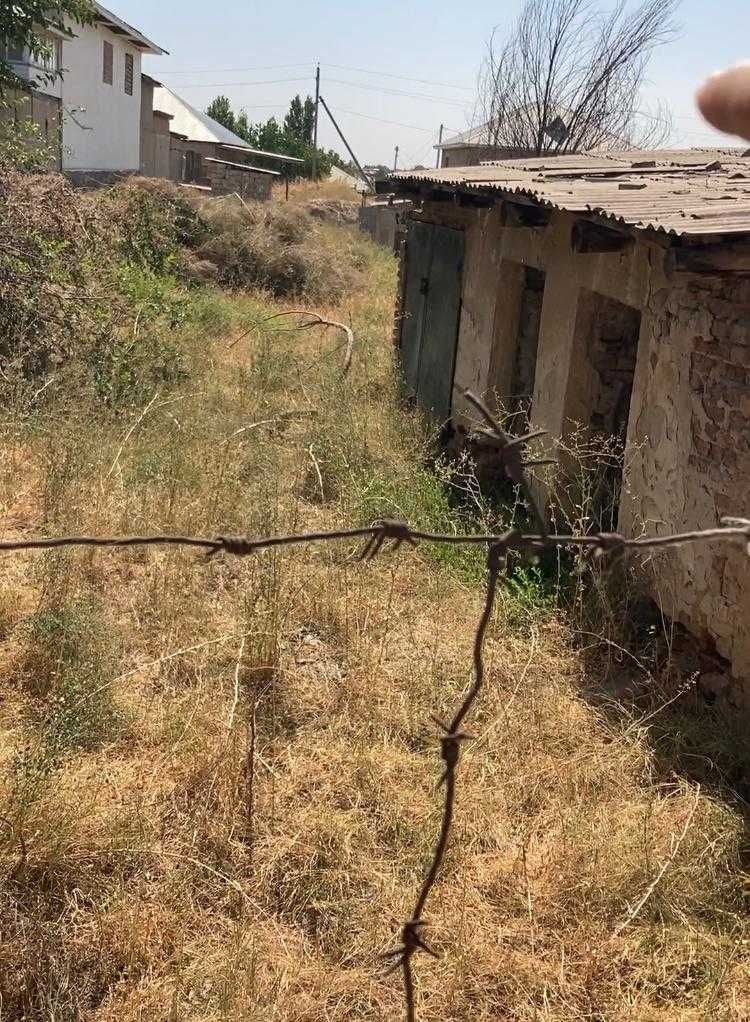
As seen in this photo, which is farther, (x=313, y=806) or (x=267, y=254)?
(x=267, y=254)

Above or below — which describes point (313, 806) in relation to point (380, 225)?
below

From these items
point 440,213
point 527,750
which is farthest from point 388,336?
point 527,750

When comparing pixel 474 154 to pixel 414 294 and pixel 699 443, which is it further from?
pixel 699 443

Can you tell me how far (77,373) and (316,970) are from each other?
5859 mm

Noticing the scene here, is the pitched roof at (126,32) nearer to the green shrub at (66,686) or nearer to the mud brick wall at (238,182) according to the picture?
the mud brick wall at (238,182)

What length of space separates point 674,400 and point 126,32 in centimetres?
2226

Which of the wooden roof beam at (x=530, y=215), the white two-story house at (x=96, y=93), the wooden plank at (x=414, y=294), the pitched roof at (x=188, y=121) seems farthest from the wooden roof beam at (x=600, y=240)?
the pitched roof at (x=188, y=121)

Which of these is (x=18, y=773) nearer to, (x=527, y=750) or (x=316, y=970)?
(x=316, y=970)

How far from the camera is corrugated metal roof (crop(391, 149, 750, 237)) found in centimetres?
396

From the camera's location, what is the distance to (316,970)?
9.16ft

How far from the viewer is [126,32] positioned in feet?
73.9

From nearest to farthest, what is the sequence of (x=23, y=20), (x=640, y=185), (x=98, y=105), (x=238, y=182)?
(x=640, y=185) < (x=23, y=20) < (x=98, y=105) < (x=238, y=182)

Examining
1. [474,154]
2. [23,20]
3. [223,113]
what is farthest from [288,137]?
[23,20]

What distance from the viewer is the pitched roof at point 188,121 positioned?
3266 centimetres
